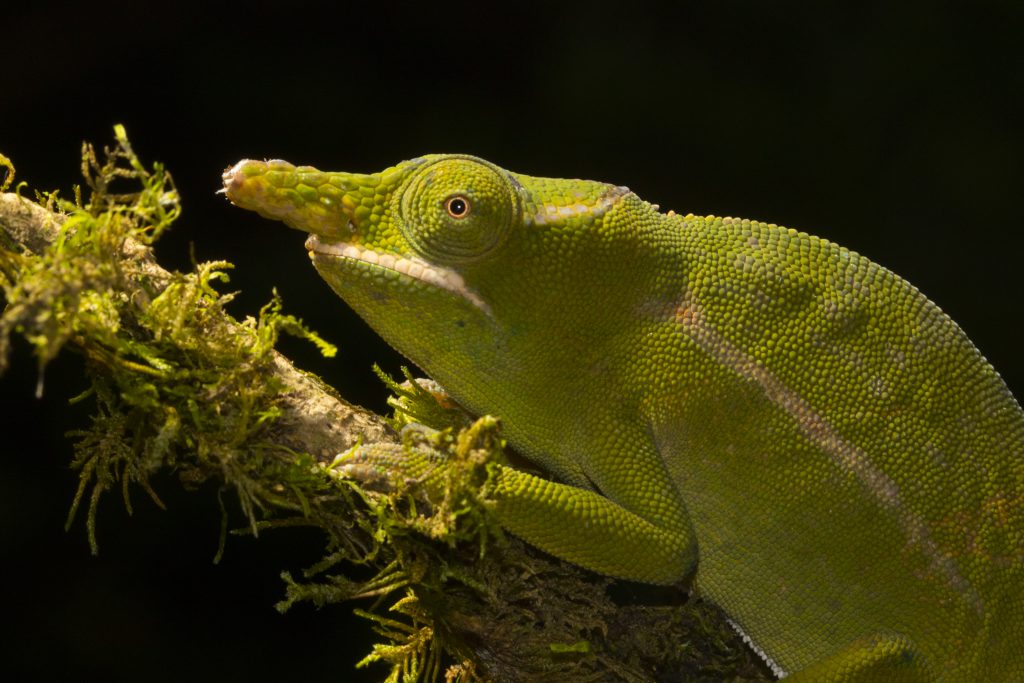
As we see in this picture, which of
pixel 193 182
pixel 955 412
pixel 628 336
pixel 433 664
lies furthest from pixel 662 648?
pixel 193 182

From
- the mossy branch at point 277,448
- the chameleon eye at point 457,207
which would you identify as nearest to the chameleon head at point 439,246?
the chameleon eye at point 457,207

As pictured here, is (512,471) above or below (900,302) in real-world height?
below

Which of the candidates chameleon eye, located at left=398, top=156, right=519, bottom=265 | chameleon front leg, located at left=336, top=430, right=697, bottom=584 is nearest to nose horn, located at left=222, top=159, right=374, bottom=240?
chameleon eye, located at left=398, top=156, right=519, bottom=265

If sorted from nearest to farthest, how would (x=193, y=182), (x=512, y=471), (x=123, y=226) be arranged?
(x=123, y=226), (x=512, y=471), (x=193, y=182)

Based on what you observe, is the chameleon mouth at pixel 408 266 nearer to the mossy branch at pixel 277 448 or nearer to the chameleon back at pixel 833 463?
the mossy branch at pixel 277 448

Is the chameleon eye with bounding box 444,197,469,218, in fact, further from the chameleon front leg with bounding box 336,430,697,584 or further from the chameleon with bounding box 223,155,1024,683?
the chameleon front leg with bounding box 336,430,697,584

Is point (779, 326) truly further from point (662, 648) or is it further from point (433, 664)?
point (433, 664)
